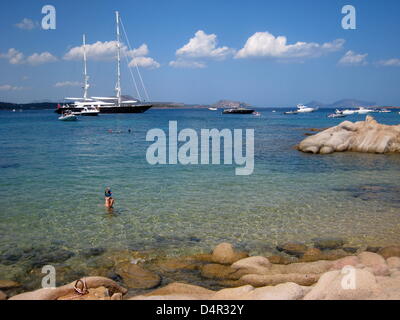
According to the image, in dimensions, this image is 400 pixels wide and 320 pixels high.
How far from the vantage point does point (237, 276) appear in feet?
33.9

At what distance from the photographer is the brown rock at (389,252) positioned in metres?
11.7

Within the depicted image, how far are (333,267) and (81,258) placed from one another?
849 centimetres

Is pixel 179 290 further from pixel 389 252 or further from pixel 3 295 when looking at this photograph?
pixel 389 252

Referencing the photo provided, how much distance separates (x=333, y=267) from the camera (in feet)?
34.1

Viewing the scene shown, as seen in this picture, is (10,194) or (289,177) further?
(289,177)

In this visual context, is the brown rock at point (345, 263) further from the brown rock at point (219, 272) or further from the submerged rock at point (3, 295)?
the submerged rock at point (3, 295)

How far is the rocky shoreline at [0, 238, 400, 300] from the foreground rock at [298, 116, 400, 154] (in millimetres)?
27021

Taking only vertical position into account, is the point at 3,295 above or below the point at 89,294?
below

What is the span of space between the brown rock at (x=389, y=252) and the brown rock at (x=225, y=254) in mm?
4867

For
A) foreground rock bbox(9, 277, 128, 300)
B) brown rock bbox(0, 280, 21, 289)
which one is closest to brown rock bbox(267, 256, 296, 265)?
foreground rock bbox(9, 277, 128, 300)

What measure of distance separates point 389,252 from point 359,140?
3068 cm

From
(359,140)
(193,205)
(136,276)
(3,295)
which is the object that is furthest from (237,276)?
(359,140)
